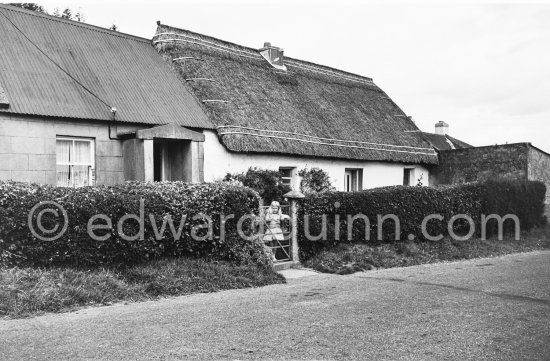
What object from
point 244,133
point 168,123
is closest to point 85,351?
point 168,123

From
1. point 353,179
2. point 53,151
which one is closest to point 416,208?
point 353,179

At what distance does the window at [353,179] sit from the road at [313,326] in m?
11.3

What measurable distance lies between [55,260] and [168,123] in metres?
6.35

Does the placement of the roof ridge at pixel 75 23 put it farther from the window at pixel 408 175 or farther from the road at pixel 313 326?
the window at pixel 408 175

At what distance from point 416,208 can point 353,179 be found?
6419mm

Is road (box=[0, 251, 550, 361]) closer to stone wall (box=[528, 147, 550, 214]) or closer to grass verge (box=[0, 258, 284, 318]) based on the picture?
grass verge (box=[0, 258, 284, 318])

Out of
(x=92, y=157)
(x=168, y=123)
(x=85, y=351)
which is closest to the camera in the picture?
(x=85, y=351)

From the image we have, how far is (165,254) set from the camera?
1056 cm

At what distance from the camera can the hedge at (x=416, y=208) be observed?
13.7m

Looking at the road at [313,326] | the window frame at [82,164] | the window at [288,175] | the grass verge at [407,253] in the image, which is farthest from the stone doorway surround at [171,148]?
the road at [313,326]

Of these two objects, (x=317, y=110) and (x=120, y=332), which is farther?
(x=317, y=110)

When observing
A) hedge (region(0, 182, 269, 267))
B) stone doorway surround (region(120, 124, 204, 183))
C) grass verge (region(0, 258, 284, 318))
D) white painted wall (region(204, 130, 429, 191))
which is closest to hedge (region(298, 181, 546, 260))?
hedge (region(0, 182, 269, 267))

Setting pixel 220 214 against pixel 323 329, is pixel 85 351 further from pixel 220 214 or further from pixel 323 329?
pixel 220 214

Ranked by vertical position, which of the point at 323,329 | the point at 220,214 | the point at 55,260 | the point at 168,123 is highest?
the point at 168,123
